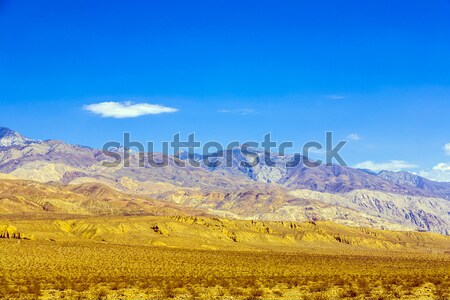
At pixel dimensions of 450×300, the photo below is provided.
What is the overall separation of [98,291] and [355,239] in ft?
400

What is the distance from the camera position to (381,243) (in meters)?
149

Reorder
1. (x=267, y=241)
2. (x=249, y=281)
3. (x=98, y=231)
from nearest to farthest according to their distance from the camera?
(x=249, y=281), (x=98, y=231), (x=267, y=241)

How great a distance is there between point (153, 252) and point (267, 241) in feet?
197

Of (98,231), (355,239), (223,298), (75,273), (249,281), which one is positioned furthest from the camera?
(355,239)

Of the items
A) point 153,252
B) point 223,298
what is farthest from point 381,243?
point 223,298

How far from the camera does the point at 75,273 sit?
41.9 metres

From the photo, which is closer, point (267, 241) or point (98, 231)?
point (98, 231)

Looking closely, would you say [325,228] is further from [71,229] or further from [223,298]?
[223,298]

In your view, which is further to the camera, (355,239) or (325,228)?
(325,228)

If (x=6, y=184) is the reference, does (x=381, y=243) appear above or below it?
below

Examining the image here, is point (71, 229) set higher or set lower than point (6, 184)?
lower

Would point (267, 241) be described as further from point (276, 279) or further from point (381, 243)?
point (276, 279)

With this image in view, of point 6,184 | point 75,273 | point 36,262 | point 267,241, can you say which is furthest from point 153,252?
point 6,184

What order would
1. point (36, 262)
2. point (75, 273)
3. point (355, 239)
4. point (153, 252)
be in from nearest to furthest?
point (75, 273) → point (36, 262) → point (153, 252) → point (355, 239)
